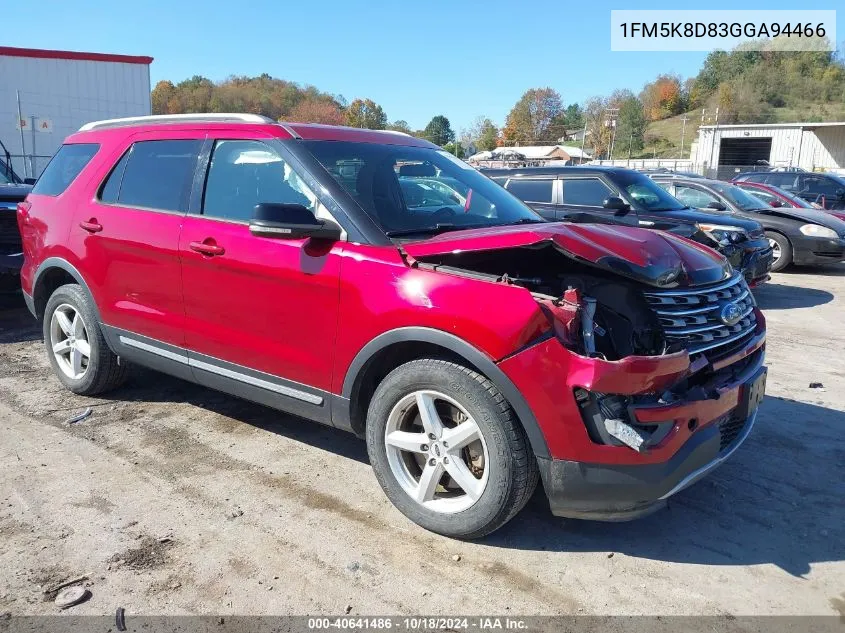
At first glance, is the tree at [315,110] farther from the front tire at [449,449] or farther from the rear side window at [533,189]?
the front tire at [449,449]

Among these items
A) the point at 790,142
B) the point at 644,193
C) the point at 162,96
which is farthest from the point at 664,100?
the point at 644,193

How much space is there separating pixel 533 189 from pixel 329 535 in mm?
7056

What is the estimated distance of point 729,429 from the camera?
3.11 meters

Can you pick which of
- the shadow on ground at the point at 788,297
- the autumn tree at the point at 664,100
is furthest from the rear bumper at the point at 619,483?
the autumn tree at the point at 664,100

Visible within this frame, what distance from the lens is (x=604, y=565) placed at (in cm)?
293

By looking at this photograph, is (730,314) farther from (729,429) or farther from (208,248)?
(208,248)

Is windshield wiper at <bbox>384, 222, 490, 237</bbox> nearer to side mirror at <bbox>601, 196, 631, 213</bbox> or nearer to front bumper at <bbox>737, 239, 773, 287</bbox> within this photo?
side mirror at <bbox>601, 196, 631, 213</bbox>

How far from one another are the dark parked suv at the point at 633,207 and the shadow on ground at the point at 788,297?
520mm

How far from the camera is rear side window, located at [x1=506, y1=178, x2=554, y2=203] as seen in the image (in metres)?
9.20

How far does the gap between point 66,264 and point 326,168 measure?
7.64 ft

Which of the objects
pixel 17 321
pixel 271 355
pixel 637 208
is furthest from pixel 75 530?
pixel 637 208

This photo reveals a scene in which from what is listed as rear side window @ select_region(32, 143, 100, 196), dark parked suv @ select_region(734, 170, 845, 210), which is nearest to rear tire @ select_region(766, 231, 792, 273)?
dark parked suv @ select_region(734, 170, 845, 210)

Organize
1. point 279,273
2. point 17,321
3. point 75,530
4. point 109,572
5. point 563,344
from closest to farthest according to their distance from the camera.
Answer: point 563,344 < point 109,572 < point 75,530 < point 279,273 < point 17,321

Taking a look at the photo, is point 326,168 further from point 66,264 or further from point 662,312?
point 66,264
